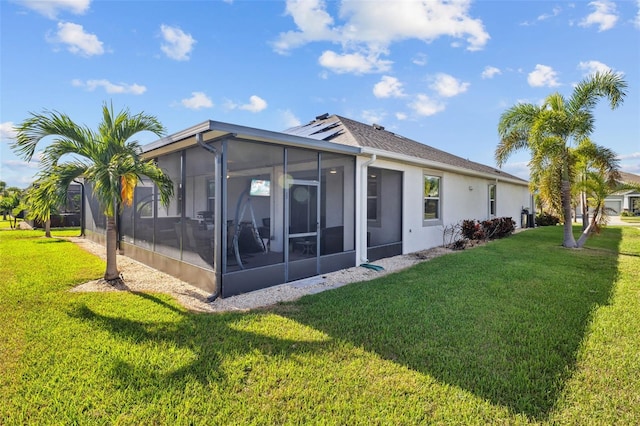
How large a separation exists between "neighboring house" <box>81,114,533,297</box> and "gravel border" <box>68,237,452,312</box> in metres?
0.20

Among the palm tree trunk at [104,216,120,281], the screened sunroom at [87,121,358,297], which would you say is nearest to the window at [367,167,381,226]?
the screened sunroom at [87,121,358,297]

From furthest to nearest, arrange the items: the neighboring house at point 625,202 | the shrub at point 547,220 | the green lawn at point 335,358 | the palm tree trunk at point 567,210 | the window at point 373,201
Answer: the neighboring house at point 625,202 → the shrub at point 547,220 → the palm tree trunk at point 567,210 → the window at point 373,201 → the green lawn at point 335,358

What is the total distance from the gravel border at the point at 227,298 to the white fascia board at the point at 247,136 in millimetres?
2862

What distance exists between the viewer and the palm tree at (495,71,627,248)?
10.6 meters

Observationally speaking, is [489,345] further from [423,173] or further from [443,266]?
[423,173]

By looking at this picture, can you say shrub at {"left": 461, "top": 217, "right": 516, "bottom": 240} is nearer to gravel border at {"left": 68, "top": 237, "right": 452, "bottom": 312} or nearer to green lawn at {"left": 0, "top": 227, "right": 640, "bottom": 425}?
gravel border at {"left": 68, "top": 237, "right": 452, "bottom": 312}

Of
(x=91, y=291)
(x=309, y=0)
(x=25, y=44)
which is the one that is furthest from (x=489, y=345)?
(x=25, y=44)

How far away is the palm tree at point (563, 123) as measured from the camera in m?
10.6

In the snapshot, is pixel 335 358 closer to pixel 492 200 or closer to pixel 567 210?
pixel 567 210

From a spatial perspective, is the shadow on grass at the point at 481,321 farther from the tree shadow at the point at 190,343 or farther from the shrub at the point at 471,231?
the shrub at the point at 471,231

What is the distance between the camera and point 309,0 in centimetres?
898

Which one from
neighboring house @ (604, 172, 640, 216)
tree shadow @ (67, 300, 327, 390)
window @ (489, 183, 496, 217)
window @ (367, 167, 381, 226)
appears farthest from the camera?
neighboring house @ (604, 172, 640, 216)

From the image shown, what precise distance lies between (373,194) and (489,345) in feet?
22.4

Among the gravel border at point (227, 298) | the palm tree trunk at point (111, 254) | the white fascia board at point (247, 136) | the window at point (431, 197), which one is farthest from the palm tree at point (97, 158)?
the window at point (431, 197)
